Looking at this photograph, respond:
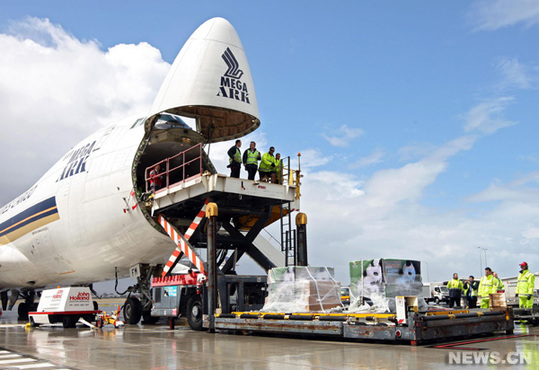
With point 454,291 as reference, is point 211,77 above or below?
above

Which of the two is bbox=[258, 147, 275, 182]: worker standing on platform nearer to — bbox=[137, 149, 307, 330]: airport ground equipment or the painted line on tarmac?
bbox=[137, 149, 307, 330]: airport ground equipment

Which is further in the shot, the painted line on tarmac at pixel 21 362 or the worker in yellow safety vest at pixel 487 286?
the worker in yellow safety vest at pixel 487 286

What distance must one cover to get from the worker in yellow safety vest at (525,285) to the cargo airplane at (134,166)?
905cm

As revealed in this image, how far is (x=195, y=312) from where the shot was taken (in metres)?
14.8

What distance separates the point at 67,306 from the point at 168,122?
7275mm

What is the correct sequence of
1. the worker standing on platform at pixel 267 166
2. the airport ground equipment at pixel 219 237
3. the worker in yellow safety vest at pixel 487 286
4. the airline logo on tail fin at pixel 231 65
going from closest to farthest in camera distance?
the airport ground equipment at pixel 219 237
the airline logo on tail fin at pixel 231 65
the worker in yellow safety vest at pixel 487 286
the worker standing on platform at pixel 267 166

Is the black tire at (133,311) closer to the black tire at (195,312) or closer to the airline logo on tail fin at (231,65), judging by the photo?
the black tire at (195,312)

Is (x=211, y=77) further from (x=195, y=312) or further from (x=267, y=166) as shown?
(x=195, y=312)

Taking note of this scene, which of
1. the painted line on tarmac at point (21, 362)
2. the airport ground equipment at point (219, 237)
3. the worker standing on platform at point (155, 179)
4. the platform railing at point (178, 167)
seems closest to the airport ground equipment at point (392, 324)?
the airport ground equipment at point (219, 237)

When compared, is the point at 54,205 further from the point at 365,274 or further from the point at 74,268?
the point at 365,274

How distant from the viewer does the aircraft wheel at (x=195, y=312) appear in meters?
14.6

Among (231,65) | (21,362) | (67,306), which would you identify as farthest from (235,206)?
(21,362)

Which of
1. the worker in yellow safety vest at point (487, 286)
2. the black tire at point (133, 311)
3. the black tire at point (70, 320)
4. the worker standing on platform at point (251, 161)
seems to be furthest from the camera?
the black tire at point (133, 311)

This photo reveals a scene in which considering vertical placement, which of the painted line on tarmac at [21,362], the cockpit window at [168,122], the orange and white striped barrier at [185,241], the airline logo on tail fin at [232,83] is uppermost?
the airline logo on tail fin at [232,83]
